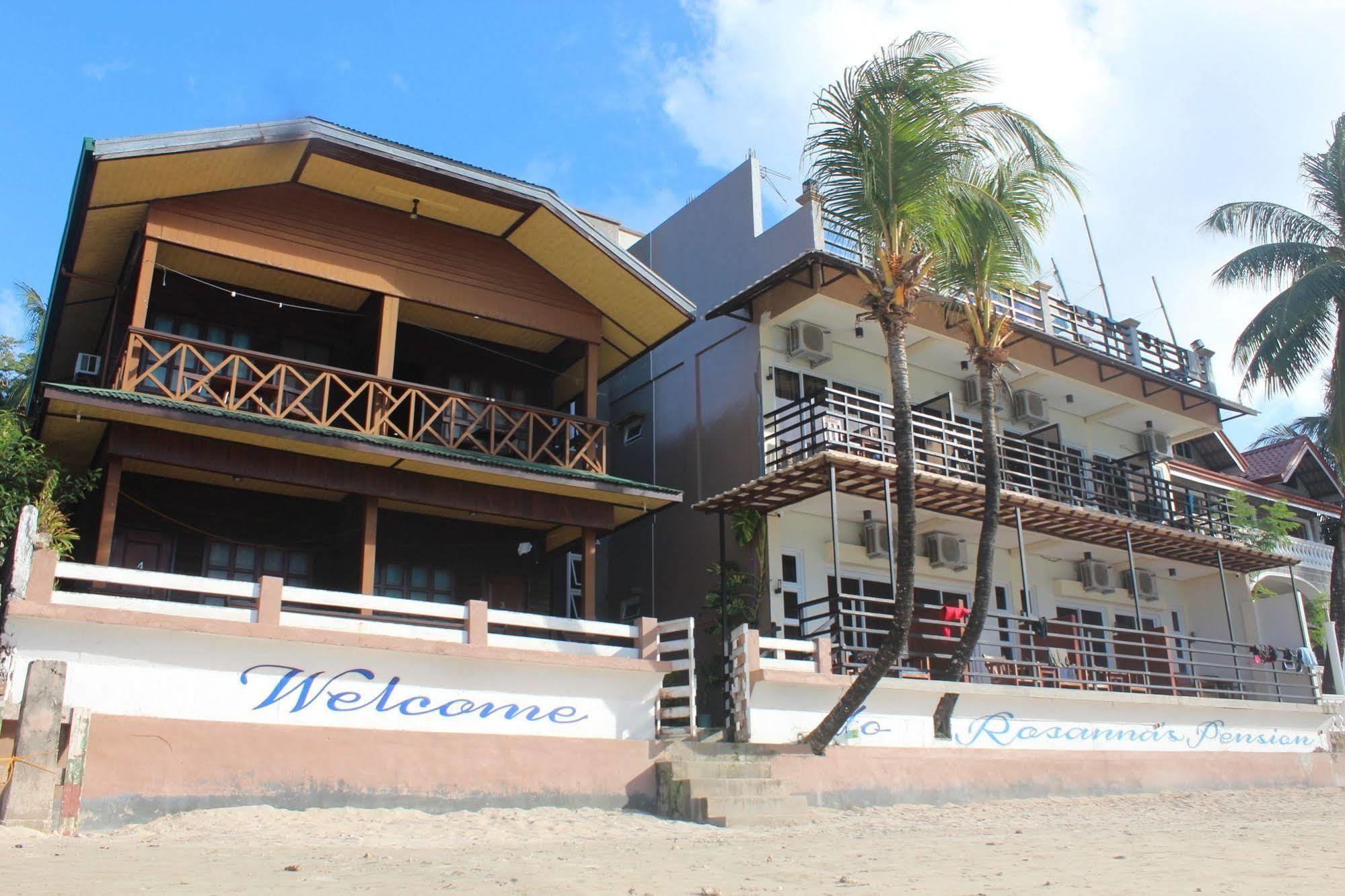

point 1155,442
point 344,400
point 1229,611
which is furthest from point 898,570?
point 1155,442

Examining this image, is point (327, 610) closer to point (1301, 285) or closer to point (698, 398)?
point (698, 398)

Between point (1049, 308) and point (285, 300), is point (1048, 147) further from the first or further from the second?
point (285, 300)

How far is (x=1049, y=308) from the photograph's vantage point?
70.4 ft

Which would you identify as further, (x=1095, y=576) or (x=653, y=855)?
(x=1095, y=576)

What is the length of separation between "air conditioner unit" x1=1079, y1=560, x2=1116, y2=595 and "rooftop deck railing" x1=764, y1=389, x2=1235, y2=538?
1.10 meters

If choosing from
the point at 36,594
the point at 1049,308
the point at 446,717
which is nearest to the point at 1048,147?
the point at 1049,308

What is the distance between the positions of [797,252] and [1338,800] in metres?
11.7

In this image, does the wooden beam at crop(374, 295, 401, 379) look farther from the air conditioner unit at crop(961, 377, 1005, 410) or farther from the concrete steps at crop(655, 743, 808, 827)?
the air conditioner unit at crop(961, 377, 1005, 410)

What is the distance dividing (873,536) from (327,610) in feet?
27.9

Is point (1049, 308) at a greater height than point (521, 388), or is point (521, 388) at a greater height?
point (1049, 308)

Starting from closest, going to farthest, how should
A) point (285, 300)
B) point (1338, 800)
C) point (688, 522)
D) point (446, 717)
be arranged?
1. point (446, 717)
2. point (285, 300)
3. point (1338, 800)
4. point (688, 522)

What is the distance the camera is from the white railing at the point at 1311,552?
2505 cm

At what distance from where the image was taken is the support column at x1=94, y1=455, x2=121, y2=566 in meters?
12.2

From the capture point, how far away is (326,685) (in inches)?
447
